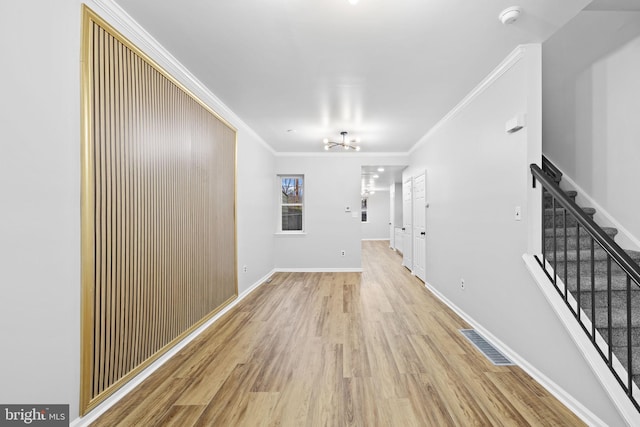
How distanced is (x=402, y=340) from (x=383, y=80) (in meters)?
2.73

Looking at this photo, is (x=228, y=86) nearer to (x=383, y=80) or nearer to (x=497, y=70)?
(x=383, y=80)

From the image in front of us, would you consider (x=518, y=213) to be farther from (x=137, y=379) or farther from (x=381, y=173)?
(x=381, y=173)

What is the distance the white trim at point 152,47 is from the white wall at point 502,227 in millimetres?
3073

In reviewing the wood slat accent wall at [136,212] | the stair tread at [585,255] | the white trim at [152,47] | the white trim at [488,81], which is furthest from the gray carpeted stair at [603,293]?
the white trim at [152,47]

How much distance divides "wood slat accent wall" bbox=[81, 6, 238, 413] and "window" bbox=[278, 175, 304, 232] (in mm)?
3224

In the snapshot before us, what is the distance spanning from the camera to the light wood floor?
170 centimetres

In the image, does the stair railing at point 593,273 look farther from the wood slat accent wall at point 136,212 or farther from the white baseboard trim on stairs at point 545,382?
the wood slat accent wall at point 136,212

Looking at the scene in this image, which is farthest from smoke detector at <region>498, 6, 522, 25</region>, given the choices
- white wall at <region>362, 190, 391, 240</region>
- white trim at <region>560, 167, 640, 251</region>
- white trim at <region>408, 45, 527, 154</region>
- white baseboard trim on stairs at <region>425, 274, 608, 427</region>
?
white wall at <region>362, 190, 391, 240</region>

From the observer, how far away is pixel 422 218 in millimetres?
5074

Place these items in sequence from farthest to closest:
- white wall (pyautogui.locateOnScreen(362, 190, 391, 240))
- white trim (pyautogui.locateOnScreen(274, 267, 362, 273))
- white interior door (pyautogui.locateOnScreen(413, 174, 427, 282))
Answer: white wall (pyautogui.locateOnScreen(362, 190, 391, 240))
white trim (pyautogui.locateOnScreen(274, 267, 362, 273))
white interior door (pyautogui.locateOnScreen(413, 174, 427, 282))

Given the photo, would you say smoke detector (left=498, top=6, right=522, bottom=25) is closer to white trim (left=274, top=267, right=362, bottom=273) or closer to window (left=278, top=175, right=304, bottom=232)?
window (left=278, top=175, right=304, bottom=232)

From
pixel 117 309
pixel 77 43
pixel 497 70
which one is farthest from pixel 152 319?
pixel 497 70

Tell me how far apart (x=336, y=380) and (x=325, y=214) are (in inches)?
170

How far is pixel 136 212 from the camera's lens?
204 cm
